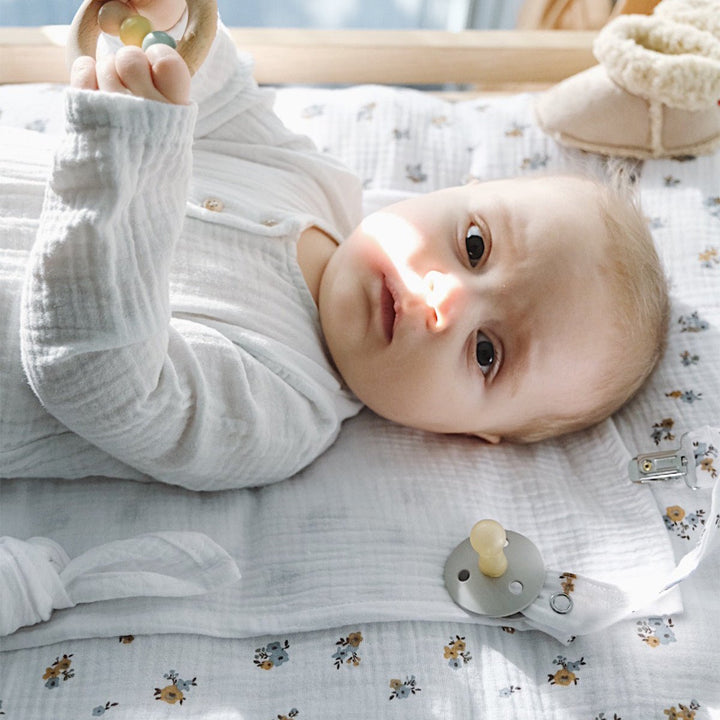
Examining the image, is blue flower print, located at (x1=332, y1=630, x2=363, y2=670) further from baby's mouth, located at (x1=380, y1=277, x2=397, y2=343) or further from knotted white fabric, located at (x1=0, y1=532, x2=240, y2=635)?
baby's mouth, located at (x1=380, y1=277, x2=397, y2=343)

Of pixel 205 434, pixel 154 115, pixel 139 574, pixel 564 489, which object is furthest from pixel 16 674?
pixel 564 489

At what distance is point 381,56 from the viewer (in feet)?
5.10

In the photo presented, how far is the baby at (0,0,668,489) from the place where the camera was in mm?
763

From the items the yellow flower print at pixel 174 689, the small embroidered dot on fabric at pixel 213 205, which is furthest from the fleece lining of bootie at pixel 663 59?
the yellow flower print at pixel 174 689

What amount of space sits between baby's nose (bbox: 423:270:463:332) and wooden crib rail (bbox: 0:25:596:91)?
713 mm

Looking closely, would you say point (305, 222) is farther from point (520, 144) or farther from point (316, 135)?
point (520, 144)

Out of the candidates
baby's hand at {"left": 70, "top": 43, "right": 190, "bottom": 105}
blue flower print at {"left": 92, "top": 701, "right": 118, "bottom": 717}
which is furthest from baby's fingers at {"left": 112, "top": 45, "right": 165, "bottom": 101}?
blue flower print at {"left": 92, "top": 701, "right": 118, "bottom": 717}

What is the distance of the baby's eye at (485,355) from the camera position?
40.8 inches

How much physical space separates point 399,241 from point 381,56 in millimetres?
653

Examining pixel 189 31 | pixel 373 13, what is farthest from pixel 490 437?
pixel 373 13

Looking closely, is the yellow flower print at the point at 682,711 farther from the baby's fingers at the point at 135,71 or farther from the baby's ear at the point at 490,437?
the baby's fingers at the point at 135,71

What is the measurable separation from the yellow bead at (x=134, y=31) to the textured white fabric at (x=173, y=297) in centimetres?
6

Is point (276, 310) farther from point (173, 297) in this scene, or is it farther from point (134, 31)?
point (134, 31)

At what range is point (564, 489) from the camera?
108 centimetres
